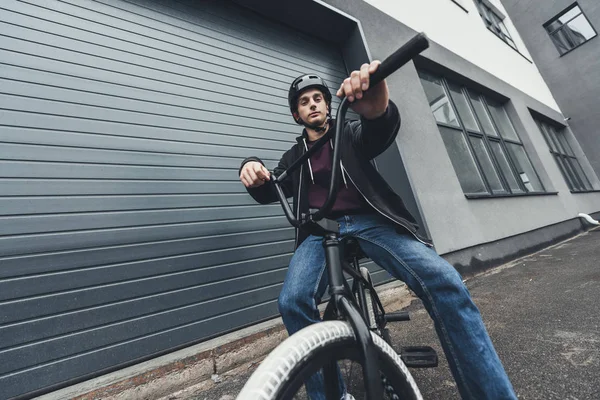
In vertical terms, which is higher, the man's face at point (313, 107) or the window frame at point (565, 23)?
the window frame at point (565, 23)

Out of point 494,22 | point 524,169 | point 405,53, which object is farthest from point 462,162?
point 494,22

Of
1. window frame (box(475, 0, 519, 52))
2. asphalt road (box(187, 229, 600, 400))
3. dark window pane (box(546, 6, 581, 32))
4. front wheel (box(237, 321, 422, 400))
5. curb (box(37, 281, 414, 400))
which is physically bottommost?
asphalt road (box(187, 229, 600, 400))

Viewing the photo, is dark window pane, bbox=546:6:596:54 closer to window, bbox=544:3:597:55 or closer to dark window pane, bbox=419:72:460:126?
window, bbox=544:3:597:55

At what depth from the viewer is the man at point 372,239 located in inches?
43.4

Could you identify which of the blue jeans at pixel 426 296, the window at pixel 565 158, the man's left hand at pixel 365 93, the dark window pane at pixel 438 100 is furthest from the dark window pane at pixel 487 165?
the man's left hand at pixel 365 93

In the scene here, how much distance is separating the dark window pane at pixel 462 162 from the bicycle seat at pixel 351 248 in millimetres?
4454

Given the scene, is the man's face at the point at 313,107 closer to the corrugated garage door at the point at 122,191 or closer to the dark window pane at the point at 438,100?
the corrugated garage door at the point at 122,191

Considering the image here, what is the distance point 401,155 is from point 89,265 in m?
4.12

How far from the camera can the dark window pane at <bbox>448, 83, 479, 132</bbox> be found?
591 centimetres

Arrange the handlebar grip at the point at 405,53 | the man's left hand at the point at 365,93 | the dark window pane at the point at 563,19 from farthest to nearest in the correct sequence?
the dark window pane at the point at 563,19 → the man's left hand at the point at 365,93 → the handlebar grip at the point at 405,53

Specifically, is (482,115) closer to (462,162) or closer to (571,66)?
(462,162)

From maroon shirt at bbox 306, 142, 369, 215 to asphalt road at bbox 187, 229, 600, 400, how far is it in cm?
123

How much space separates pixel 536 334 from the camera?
6.79 feet

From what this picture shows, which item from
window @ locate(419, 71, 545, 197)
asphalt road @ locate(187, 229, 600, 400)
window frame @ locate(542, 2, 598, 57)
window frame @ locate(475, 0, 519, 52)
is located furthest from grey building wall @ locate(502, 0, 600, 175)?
asphalt road @ locate(187, 229, 600, 400)
